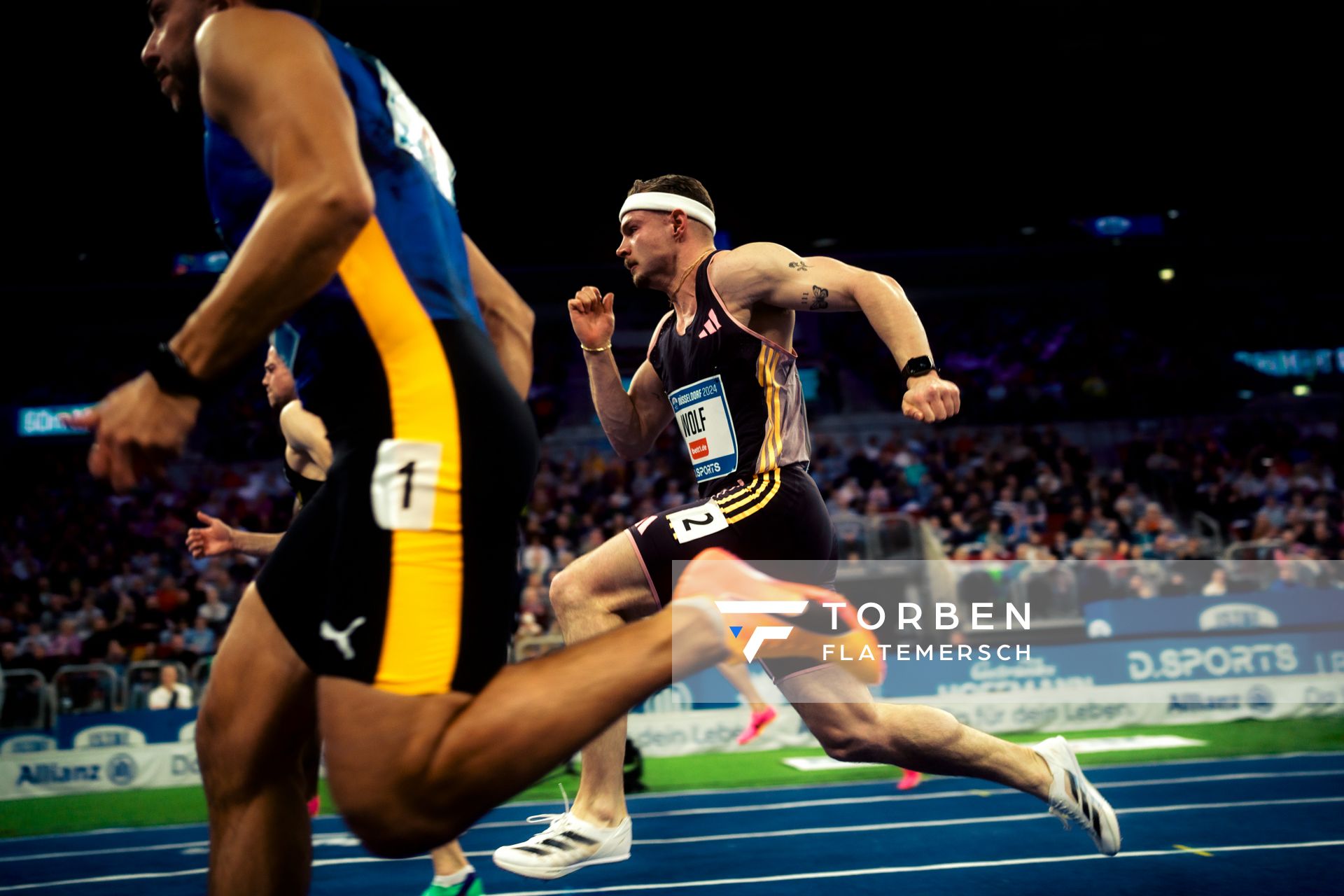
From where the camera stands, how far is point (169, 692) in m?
10.7

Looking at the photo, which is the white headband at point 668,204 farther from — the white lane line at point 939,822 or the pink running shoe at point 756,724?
the pink running shoe at point 756,724

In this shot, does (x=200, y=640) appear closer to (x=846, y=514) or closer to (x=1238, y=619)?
(x=846, y=514)

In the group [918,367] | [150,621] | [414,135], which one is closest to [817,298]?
[918,367]

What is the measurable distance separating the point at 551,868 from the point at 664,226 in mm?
2333

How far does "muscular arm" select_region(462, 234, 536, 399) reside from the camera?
8.65 feet

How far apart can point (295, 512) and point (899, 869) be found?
123 inches

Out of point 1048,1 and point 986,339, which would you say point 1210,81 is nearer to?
point 1048,1

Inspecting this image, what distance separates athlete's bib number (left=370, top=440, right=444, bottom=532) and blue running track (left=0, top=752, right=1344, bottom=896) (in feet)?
10.7

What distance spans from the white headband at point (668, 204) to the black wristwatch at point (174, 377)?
8.14 feet

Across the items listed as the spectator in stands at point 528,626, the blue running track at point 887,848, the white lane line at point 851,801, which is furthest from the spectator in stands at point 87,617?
the white lane line at point 851,801

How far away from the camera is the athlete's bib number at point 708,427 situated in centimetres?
393

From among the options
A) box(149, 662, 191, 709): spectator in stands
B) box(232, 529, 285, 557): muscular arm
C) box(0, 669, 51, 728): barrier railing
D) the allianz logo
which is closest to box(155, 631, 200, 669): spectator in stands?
box(149, 662, 191, 709): spectator in stands

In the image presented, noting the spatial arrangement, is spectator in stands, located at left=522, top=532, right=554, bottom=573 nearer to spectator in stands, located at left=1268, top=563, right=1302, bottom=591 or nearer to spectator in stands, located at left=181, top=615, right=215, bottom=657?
spectator in stands, located at left=181, top=615, right=215, bottom=657

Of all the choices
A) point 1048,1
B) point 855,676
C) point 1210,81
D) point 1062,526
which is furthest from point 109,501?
point 1210,81
